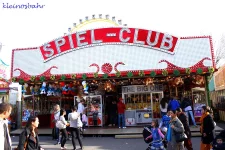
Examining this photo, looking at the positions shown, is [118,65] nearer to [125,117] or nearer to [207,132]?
[125,117]

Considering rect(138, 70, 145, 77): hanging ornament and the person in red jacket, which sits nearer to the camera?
rect(138, 70, 145, 77): hanging ornament

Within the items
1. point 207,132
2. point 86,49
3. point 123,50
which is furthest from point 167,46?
point 207,132

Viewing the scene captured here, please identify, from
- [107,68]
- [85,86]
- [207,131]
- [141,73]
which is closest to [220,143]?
[207,131]

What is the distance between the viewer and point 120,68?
14.2 meters

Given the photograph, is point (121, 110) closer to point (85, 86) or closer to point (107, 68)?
point (107, 68)

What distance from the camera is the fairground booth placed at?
13.9 meters

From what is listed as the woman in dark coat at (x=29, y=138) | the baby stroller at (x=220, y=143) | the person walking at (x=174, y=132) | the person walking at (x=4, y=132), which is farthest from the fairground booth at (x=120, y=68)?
the person walking at (x=4, y=132)

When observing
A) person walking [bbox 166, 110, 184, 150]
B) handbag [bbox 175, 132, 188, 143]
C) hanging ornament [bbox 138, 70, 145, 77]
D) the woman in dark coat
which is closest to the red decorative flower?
hanging ornament [bbox 138, 70, 145, 77]

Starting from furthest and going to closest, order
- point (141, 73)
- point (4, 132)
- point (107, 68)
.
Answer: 1. point (107, 68)
2. point (141, 73)
3. point (4, 132)

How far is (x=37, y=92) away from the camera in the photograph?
16.5 m

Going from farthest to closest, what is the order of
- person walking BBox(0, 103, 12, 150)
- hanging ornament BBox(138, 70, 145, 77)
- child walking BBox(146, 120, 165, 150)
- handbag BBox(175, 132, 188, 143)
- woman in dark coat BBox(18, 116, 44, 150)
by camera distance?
hanging ornament BBox(138, 70, 145, 77)
child walking BBox(146, 120, 165, 150)
handbag BBox(175, 132, 188, 143)
woman in dark coat BBox(18, 116, 44, 150)
person walking BBox(0, 103, 12, 150)

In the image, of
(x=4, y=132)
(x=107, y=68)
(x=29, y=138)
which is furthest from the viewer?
(x=107, y=68)

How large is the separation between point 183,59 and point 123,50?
11.2ft

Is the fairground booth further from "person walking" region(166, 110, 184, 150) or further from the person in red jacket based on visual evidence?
"person walking" region(166, 110, 184, 150)
